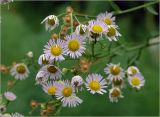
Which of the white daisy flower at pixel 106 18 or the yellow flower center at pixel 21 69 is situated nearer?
the white daisy flower at pixel 106 18

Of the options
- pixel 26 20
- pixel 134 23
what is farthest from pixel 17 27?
pixel 134 23

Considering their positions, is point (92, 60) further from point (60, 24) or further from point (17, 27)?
point (17, 27)

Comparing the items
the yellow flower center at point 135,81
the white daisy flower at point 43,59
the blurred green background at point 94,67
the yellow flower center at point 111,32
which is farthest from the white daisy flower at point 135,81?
the white daisy flower at point 43,59

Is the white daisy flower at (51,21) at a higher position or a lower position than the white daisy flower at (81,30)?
higher

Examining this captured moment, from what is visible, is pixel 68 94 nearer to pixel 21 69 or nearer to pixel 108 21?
pixel 108 21

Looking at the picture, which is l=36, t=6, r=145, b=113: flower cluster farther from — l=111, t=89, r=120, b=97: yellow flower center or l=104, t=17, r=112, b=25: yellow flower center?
l=111, t=89, r=120, b=97: yellow flower center

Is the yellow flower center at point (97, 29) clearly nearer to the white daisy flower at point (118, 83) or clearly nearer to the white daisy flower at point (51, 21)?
the white daisy flower at point (51, 21)

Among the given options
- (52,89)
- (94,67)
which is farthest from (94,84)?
(94,67)
